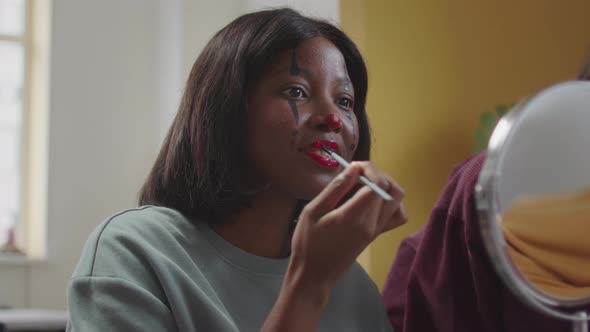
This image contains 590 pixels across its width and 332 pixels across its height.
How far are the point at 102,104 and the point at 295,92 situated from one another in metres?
3.16

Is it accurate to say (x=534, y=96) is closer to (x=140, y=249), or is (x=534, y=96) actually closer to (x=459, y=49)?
(x=140, y=249)

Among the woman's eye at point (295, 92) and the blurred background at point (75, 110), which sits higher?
the woman's eye at point (295, 92)

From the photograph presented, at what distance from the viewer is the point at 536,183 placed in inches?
25.0

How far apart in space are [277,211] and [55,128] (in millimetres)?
3061

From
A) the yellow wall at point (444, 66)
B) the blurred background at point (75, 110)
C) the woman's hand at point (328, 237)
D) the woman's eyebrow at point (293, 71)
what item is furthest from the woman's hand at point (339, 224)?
the blurred background at point (75, 110)

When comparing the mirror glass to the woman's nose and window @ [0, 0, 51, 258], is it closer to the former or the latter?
the woman's nose

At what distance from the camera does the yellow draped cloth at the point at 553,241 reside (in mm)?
625

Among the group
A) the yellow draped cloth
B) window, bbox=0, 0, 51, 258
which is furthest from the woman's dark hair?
window, bbox=0, 0, 51, 258

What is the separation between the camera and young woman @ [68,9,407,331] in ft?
2.76

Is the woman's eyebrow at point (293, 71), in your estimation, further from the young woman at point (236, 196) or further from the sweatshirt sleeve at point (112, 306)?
the sweatshirt sleeve at point (112, 306)

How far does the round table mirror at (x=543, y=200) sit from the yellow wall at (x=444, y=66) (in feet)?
6.40

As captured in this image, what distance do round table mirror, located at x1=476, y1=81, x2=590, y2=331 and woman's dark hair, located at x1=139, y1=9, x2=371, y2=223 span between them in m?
0.41

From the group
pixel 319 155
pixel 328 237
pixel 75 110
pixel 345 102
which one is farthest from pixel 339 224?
pixel 75 110

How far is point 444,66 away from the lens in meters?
2.78
